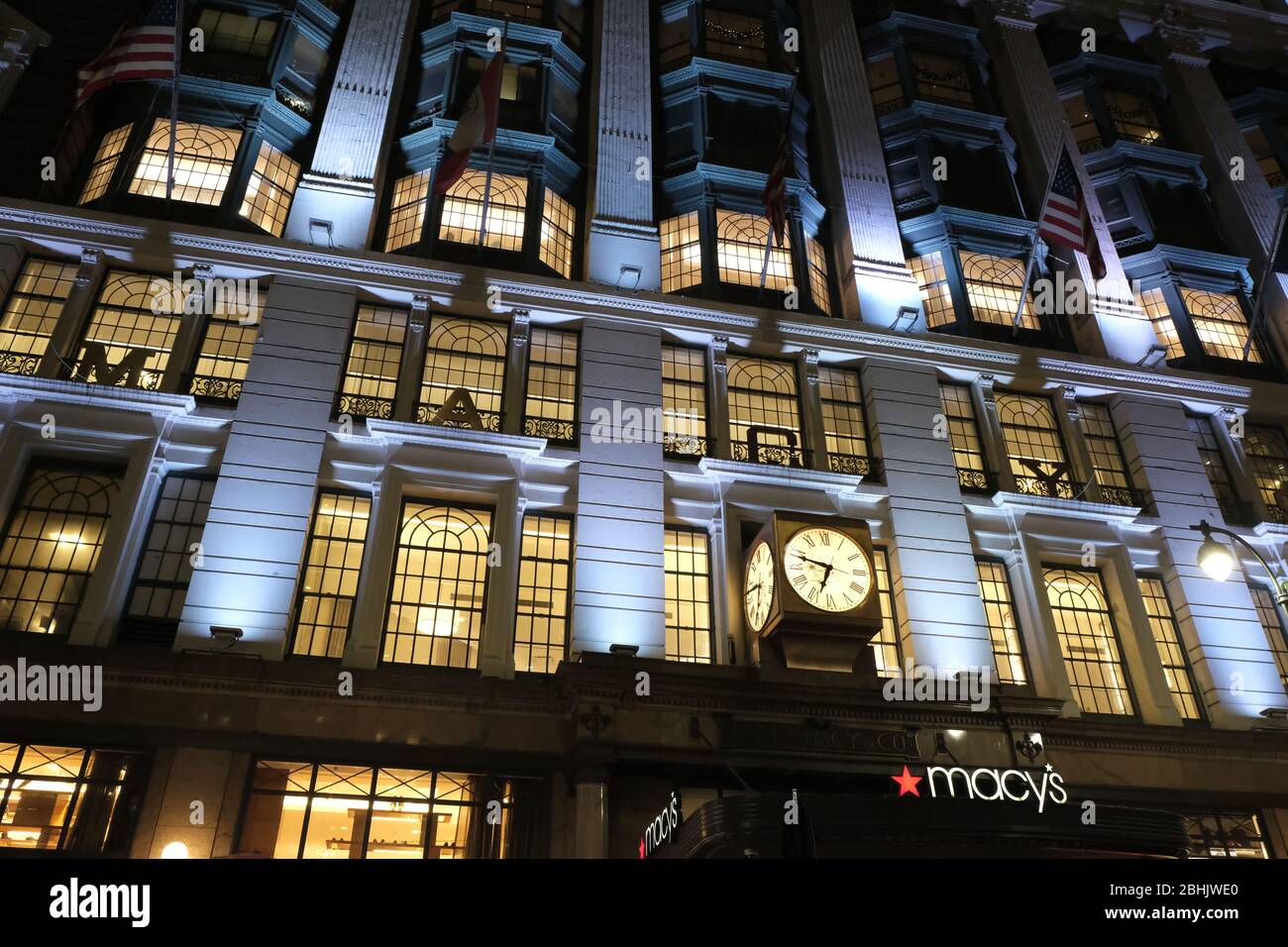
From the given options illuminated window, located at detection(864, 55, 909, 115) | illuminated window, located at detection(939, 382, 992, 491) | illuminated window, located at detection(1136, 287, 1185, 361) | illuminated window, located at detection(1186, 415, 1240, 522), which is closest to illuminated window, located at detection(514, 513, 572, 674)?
illuminated window, located at detection(939, 382, 992, 491)

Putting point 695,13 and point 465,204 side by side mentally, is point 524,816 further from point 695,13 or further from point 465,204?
point 695,13

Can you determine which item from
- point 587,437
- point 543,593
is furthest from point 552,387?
point 543,593

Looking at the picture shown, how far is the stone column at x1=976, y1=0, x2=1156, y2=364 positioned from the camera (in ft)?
87.2

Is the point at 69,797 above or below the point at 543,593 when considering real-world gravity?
below

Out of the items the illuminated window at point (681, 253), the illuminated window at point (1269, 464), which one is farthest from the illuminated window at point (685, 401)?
the illuminated window at point (1269, 464)

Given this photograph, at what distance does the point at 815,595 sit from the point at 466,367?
967cm

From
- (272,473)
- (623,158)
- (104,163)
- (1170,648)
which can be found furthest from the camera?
(623,158)

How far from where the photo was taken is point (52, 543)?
18.5 m

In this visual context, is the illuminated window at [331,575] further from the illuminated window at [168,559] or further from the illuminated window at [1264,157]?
the illuminated window at [1264,157]

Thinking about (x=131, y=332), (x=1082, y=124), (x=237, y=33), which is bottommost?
(x=131, y=332)

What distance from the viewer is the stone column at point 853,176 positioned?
84.5 ft

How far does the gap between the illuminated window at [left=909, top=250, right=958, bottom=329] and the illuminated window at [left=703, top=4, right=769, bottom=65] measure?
27.7 feet

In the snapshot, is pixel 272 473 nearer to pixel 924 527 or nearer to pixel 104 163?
pixel 104 163

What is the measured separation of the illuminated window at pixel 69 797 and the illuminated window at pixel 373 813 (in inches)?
77.0
